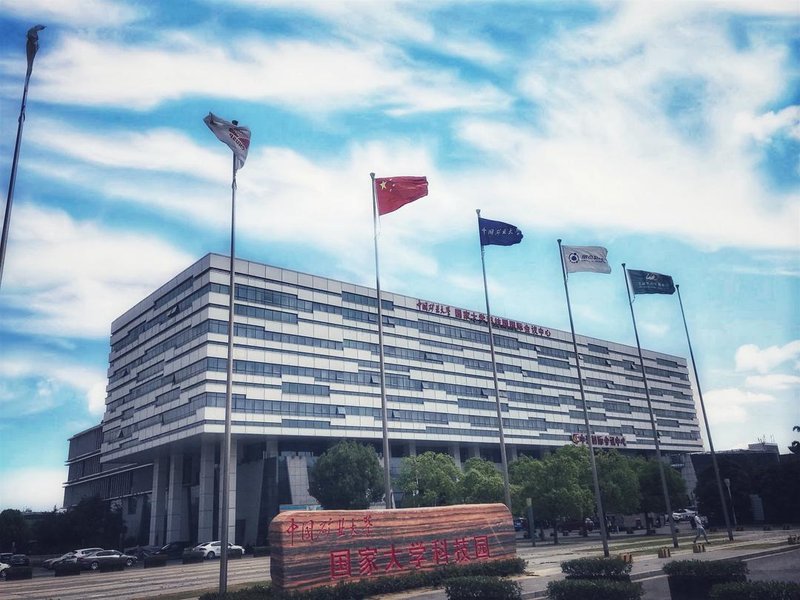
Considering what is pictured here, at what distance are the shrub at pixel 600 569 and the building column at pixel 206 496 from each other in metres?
54.0

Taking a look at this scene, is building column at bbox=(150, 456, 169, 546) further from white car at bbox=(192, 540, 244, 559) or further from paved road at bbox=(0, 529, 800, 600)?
paved road at bbox=(0, 529, 800, 600)

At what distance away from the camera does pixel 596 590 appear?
13.4 meters

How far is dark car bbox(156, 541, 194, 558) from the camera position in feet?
205

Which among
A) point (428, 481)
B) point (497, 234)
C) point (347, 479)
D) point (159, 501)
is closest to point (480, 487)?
point (428, 481)

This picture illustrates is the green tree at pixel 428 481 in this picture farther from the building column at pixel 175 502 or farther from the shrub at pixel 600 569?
the shrub at pixel 600 569

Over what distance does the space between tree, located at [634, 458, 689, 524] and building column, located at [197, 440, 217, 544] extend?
1773 inches

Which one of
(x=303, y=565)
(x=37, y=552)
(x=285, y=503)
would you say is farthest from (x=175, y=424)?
(x=303, y=565)

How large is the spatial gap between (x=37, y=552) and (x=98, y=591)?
2628 inches

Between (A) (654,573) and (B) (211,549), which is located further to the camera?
(B) (211,549)

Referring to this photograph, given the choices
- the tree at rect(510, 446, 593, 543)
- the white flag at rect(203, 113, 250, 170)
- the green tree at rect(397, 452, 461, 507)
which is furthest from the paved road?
the green tree at rect(397, 452, 461, 507)

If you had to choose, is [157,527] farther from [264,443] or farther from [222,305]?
[222,305]

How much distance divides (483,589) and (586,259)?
20357mm

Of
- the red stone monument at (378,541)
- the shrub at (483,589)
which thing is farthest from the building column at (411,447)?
the shrub at (483,589)

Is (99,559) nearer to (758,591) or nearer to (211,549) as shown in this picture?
(211,549)
